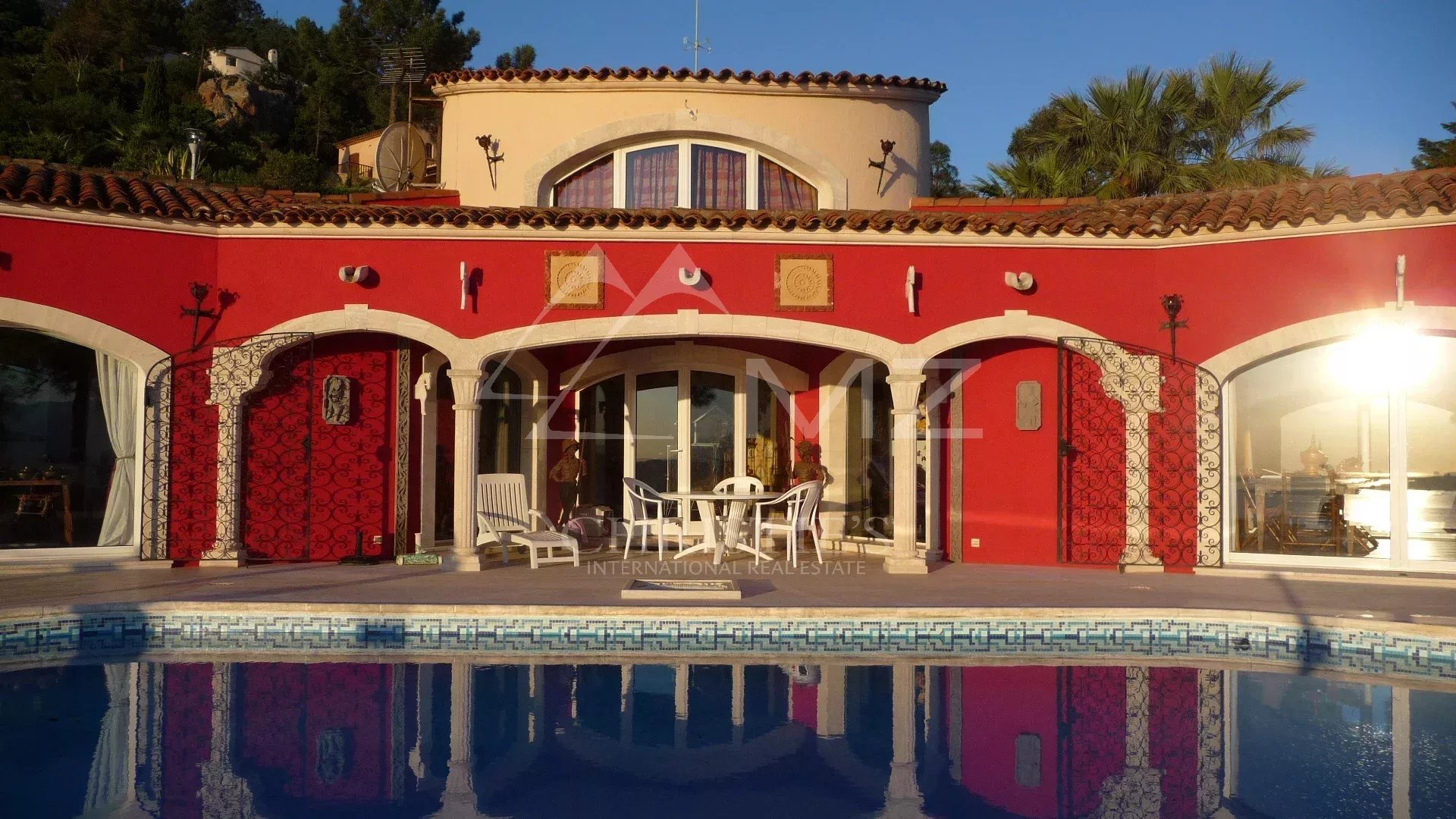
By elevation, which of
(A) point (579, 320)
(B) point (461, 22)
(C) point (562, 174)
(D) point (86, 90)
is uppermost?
(B) point (461, 22)

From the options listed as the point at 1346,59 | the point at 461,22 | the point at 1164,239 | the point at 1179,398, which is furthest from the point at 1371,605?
the point at 461,22

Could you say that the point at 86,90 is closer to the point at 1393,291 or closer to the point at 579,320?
the point at 579,320

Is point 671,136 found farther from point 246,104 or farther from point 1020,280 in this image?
point 246,104

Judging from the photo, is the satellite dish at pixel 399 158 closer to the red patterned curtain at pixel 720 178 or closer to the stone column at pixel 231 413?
the red patterned curtain at pixel 720 178

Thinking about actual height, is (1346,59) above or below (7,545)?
above

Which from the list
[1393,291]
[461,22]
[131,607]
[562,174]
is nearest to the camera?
[131,607]

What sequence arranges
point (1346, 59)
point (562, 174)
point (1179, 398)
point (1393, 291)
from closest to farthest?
1. point (1393, 291)
2. point (1179, 398)
3. point (562, 174)
4. point (1346, 59)

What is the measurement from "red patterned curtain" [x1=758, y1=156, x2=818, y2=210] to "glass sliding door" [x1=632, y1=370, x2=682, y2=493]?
2568 millimetres

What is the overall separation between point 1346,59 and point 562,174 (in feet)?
51.3

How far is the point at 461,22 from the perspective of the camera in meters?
45.4

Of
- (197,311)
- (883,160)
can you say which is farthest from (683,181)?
(197,311)

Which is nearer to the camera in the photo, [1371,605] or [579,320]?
[1371,605]

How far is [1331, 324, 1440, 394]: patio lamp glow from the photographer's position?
1104 centimetres

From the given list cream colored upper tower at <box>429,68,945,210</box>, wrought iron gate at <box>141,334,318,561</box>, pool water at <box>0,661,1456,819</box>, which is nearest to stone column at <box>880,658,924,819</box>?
pool water at <box>0,661,1456,819</box>
